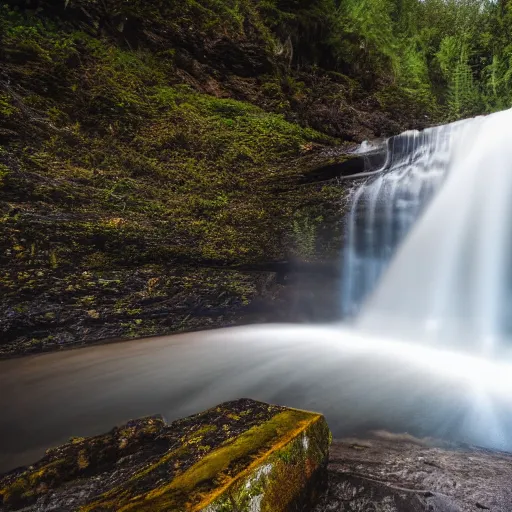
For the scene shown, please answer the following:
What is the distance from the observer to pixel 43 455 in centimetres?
189

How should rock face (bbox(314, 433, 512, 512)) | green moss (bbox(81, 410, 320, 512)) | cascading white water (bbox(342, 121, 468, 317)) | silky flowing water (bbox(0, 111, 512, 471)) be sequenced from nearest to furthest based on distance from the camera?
green moss (bbox(81, 410, 320, 512)) < rock face (bbox(314, 433, 512, 512)) < silky flowing water (bbox(0, 111, 512, 471)) < cascading white water (bbox(342, 121, 468, 317))

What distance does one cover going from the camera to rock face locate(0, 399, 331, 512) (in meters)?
1.11

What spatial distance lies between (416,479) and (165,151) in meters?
4.55

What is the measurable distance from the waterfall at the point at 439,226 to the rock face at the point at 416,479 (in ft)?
9.96

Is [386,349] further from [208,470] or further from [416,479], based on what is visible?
[208,470]

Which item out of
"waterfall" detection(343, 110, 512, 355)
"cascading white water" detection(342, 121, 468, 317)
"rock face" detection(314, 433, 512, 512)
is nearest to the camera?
"rock face" detection(314, 433, 512, 512)

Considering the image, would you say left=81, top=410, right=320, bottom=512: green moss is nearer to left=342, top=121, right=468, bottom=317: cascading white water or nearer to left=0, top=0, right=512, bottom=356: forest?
left=0, top=0, right=512, bottom=356: forest

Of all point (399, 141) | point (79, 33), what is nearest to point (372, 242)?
point (399, 141)

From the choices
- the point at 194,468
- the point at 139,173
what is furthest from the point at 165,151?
the point at 194,468

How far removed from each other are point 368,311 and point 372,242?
3.84 ft

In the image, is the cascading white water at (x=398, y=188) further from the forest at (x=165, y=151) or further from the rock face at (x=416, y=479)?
the rock face at (x=416, y=479)

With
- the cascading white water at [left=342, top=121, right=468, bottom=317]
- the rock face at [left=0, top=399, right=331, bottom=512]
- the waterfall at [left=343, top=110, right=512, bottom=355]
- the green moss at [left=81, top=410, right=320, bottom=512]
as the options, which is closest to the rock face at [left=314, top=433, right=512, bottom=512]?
the rock face at [left=0, top=399, right=331, bottom=512]

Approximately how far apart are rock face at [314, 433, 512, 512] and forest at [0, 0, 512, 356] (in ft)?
10.3

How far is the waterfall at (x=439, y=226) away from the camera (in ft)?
15.6
